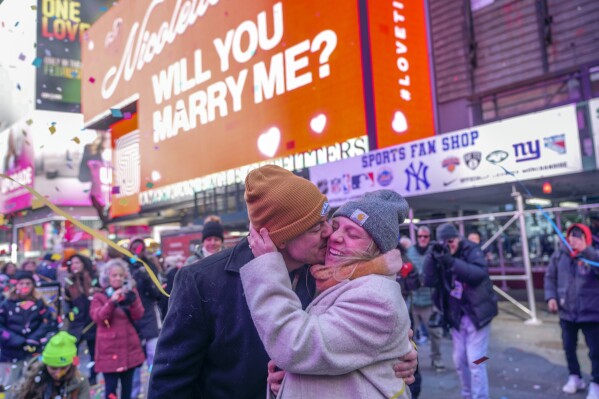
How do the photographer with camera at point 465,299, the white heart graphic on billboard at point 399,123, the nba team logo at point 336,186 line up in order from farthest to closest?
the white heart graphic on billboard at point 399,123
the nba team logo at point 336,186
the photographer with camera at point 465,299

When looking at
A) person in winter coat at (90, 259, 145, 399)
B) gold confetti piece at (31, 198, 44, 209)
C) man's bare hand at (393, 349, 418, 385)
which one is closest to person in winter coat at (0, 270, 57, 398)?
person in winter coat at (90, 259, 145, 399)

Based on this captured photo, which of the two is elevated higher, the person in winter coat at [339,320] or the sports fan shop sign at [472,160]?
the sports fan shop sign at [472,160]

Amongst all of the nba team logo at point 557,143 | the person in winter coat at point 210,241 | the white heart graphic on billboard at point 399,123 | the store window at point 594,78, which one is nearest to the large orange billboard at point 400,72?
the white heart graphic on billboard at point 399,123

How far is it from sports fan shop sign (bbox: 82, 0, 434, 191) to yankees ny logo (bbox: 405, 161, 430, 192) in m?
4.72

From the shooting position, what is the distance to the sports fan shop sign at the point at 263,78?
15.3 metres

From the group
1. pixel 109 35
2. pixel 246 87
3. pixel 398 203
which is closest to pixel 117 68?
pixel 109 35

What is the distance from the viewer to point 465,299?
5246mm

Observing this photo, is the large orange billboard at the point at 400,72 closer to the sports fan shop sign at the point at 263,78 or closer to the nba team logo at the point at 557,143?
the sports fan shop sign at the point at 263,78

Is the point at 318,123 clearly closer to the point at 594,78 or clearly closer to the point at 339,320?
the point at 594,78

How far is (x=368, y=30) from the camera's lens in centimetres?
1505

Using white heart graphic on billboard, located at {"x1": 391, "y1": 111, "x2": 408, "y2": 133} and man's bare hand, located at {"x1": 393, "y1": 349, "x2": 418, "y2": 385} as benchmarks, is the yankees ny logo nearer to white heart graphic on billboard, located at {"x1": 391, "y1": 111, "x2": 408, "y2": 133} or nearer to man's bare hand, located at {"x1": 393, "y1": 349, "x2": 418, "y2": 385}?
white heart graphic on billboard, located at {"x1": 391, "y1": 111, "x2": 408, "y2": 133}

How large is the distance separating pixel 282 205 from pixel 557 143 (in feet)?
26.0

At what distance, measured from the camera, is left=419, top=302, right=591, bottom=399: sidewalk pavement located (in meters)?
5.95

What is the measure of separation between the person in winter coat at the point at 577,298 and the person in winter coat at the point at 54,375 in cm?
541
